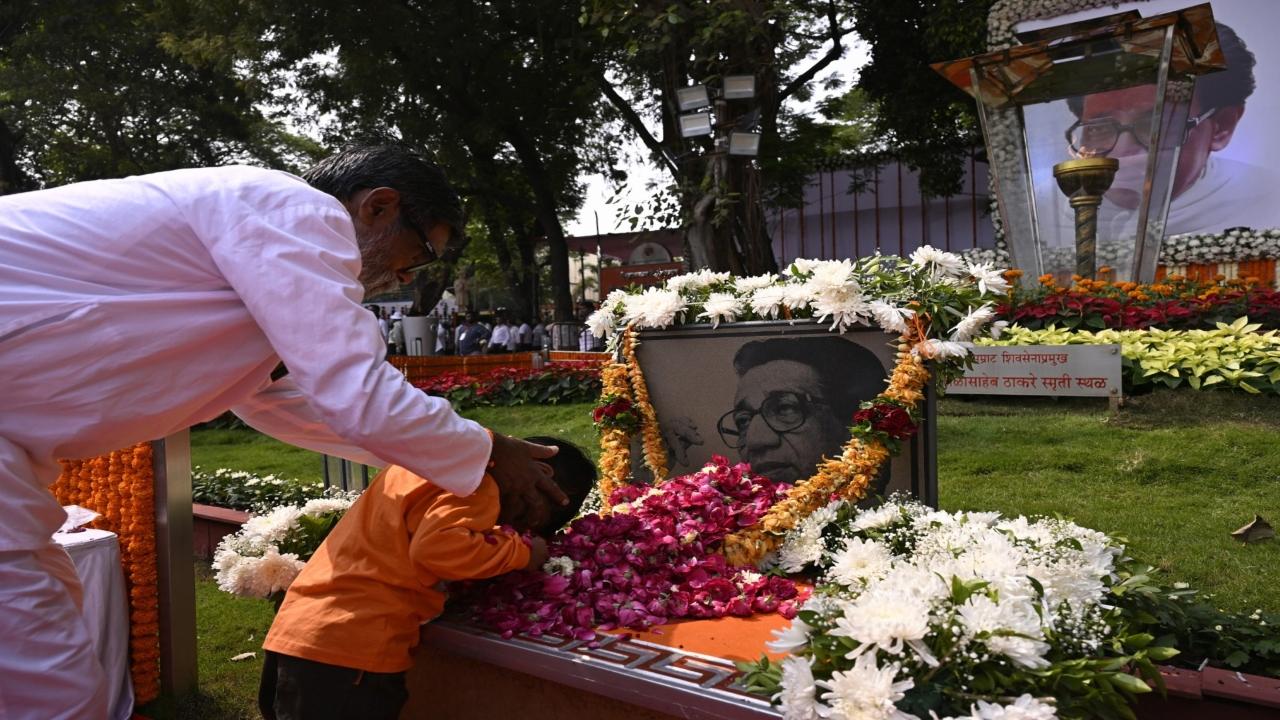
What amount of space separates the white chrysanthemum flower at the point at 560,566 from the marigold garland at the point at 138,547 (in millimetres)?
1923

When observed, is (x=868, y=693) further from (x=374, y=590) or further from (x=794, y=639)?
(x=374, y=590)

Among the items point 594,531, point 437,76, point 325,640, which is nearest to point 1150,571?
point 594,531

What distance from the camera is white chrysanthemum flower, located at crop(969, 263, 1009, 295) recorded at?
4.35m

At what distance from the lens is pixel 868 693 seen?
1918 mm

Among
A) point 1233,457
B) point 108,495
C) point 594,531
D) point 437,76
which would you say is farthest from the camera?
point 437,76

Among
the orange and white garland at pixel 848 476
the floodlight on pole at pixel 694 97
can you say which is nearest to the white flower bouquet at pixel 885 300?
the orange and white garland at pixel 848 476

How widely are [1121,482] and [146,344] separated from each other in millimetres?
5902

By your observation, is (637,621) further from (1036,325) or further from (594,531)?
(1036,325)

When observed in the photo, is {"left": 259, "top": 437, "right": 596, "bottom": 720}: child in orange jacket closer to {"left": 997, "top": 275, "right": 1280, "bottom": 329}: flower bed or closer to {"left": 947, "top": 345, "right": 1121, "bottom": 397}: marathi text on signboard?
{"left": 947, "top": 345, "right": 1121, "bottom": 397}: marathi text on signboard

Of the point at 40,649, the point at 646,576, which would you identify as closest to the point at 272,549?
the point at 646,576

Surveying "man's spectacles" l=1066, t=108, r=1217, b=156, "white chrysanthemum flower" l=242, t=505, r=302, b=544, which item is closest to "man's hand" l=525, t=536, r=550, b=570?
"white chrysanthemum flower" l=242, t=505, r=302, b=544

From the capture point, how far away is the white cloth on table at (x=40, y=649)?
1.75 meters

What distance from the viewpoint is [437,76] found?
61.0 feet

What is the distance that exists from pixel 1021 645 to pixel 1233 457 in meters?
5.20
